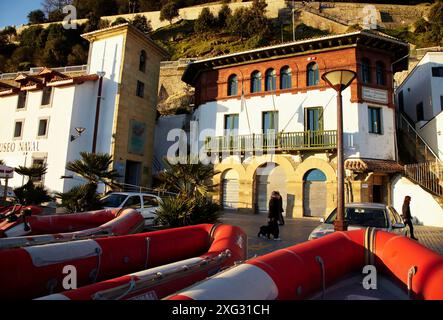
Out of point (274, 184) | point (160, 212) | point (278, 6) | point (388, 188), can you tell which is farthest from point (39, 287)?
point (278, 6)

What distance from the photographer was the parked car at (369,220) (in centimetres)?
722

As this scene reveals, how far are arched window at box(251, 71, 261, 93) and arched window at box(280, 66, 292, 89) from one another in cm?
166

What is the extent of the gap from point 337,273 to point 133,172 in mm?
21756

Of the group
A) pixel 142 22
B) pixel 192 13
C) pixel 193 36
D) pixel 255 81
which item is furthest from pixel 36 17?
pixel 255 81

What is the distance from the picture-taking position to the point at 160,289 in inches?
139

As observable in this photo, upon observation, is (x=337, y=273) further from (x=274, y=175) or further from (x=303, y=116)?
(x=303, y=116)

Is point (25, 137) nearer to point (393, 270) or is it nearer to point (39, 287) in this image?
point (39, 287)

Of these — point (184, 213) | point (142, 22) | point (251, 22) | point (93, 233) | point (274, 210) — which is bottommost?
point (93, 233)

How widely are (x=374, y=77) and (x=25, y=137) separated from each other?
2688cm

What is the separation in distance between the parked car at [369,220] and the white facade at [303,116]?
11.2 m

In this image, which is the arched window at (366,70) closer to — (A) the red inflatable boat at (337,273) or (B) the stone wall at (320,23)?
(A) the red inflatable boat at (337,273)

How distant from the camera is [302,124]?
66.1 feet

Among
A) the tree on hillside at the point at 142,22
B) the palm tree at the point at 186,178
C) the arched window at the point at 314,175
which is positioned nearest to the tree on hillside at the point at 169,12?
Result: the tree on hillside at the point at 142,22

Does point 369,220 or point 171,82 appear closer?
point 369,220
